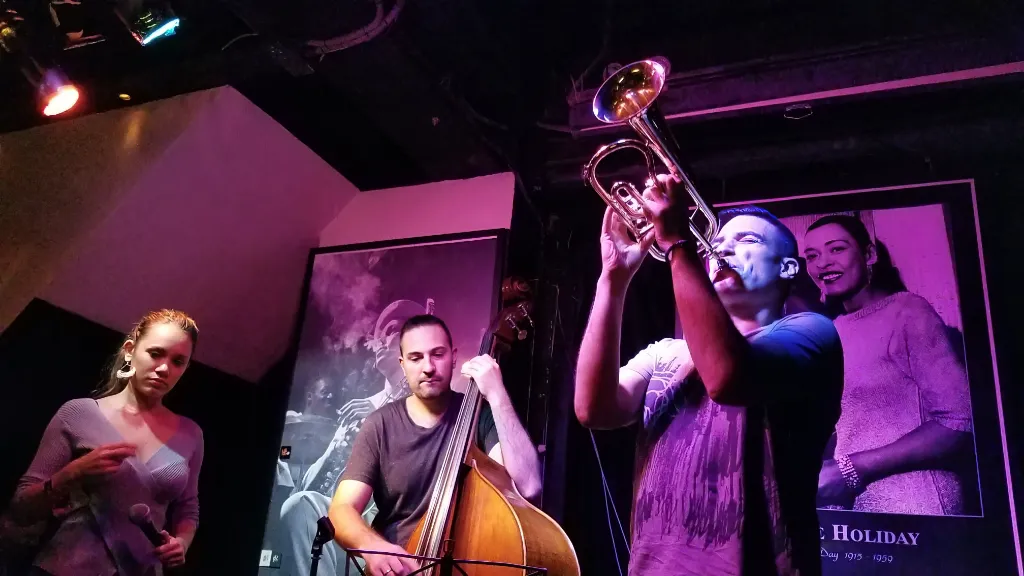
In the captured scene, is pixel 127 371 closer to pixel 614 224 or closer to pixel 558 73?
pixel 614 224

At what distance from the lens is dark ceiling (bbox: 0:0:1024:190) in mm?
3189

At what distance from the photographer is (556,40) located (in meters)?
3.92

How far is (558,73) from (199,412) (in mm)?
2559

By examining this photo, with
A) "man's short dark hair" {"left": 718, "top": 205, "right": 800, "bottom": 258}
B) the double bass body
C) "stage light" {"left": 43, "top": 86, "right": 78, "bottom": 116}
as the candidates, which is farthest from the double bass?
"stage light" {"left": 43, "top": 86, "right": 78, "bottom": 116}

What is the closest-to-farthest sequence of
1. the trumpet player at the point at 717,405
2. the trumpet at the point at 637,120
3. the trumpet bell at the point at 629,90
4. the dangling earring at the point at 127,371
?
the trumpet player at the point at 717,405 → the trumpet at the point at 637,120 → the trumpet bell at the point at 629,90 → the dangling earring at the point at 127,371

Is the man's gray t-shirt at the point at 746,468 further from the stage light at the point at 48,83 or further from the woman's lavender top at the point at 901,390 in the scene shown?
the stage light at the point at 48,83

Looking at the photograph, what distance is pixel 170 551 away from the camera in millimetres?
3391

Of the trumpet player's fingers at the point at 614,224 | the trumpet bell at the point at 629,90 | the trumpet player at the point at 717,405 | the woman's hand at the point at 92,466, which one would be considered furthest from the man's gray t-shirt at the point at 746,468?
the woman's hand at the point at 92,466

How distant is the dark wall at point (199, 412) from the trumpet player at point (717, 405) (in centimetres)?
214

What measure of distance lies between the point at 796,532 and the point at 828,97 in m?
1.80

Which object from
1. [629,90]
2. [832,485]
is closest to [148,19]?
[629,90]

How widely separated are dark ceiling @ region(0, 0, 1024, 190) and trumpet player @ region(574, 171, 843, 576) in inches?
30.6

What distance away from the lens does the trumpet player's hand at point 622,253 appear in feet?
9.36

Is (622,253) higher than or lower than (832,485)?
Result: higher
